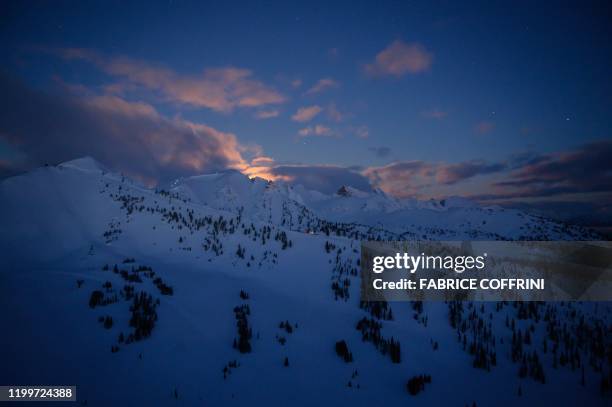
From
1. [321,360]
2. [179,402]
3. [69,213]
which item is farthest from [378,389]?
[69,213]

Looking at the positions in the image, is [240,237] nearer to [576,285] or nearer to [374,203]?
[576,285]

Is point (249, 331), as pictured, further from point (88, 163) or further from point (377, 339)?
point (88, 163)

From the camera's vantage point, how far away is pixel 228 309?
8555mm

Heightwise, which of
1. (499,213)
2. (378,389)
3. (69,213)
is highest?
(499,213)

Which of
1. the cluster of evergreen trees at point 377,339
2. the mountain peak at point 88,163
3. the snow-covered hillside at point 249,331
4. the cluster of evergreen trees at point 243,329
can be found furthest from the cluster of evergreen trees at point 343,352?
the mountain peak at point 88,163

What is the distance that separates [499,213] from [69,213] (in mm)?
62837

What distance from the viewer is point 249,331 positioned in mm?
7008

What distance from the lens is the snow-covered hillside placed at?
5207 mm

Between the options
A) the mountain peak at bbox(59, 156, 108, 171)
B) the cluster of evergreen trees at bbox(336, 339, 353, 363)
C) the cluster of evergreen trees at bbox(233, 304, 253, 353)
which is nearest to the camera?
the cluster of evergreen trees at bbox(336, 339, 353, 363)

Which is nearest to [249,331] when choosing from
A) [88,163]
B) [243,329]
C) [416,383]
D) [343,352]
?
[243,329]

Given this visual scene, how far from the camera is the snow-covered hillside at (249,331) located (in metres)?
5.21

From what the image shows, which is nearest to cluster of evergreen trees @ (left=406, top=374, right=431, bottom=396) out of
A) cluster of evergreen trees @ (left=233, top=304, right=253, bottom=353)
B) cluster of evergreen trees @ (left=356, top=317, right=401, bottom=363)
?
cluster of evergreen trees @ (left=356, top=317, right=401, bottom=363)

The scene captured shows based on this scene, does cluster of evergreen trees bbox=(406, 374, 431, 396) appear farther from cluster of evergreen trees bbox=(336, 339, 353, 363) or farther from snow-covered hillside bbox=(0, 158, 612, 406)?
cluster of evergreen trees bbox=(336, 339, 353, 363)

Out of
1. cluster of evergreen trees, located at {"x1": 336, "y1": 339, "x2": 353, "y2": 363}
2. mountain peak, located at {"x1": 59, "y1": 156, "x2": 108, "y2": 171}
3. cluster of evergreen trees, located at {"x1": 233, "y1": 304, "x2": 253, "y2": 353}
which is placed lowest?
cluster of evergreen trees, located at {"x1": 336, "y1": 339, "x2": 353, "y2": 363}
